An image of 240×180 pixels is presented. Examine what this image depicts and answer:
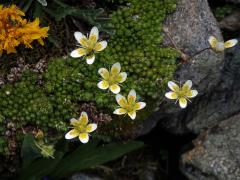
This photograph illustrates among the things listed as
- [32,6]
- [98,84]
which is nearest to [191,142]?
[98,84]

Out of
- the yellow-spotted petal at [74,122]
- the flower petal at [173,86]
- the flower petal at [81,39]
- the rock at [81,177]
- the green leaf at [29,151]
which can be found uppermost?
the flower petal at [81,39]

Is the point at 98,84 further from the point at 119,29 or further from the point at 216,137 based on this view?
the point at 216,137

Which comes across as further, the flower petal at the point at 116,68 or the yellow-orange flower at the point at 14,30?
the flower petal at the point at 116,68

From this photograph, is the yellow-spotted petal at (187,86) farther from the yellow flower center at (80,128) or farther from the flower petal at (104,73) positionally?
the yellow flower center at (80,128)

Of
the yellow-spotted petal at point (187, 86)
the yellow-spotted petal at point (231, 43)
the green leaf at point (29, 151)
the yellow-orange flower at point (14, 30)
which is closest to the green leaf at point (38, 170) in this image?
the green leaf at point (29, 151)

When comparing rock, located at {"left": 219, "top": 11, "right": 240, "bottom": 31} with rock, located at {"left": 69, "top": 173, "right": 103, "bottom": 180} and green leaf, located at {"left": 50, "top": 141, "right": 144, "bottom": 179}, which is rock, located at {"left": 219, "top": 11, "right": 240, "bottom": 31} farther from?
rock, located at {"left": 69, "top": 173, "right": 103, "bottom": 180}

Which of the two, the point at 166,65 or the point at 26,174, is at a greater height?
the point at 166,65

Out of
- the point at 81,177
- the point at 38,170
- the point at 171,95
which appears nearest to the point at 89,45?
the point at 171,95

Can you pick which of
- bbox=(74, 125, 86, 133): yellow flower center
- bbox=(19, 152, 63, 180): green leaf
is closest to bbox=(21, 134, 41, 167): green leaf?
bbox=(19, 152, 63, 180): green leaf
